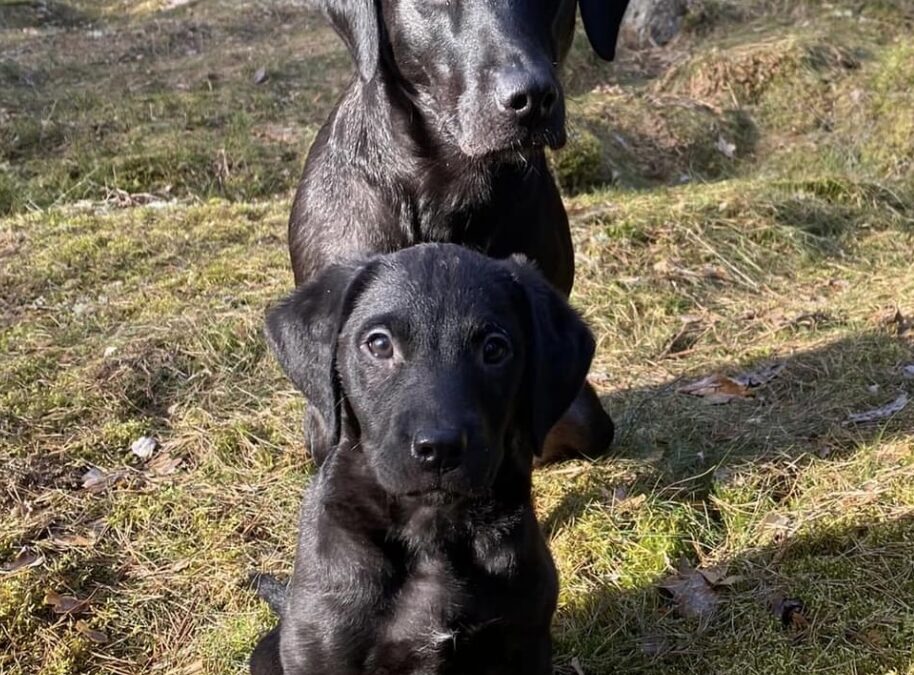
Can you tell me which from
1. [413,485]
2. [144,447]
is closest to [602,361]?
[144,447]

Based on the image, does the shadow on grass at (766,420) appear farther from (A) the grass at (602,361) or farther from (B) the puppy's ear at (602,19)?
(B) the puppy's ear at (602,19)

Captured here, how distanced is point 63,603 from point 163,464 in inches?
36.4

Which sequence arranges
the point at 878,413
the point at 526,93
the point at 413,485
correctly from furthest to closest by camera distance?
1. the point at 878,413
2. the point at 526,93
3. the point at 413,485

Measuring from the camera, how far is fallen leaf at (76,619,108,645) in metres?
3.63

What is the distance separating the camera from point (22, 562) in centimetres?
390

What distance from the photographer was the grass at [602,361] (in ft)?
A: 11.9

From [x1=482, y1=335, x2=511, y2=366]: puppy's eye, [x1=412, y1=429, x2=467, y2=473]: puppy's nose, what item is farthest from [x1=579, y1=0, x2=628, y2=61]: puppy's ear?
[x1=412, y1=429, x2=467, y2=473]: puppy's nose

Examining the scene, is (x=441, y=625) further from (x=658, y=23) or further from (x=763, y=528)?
(x=658, y=23)

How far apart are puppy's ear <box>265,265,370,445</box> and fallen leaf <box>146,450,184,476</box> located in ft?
5.65

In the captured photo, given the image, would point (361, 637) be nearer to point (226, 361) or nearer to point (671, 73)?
point (226, 361)

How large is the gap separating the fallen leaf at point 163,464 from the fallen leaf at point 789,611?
242cm

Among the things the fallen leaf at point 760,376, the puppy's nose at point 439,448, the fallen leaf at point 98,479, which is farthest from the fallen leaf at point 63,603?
the fallen leaf at point 760,376

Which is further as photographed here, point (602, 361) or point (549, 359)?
point (602, 361)

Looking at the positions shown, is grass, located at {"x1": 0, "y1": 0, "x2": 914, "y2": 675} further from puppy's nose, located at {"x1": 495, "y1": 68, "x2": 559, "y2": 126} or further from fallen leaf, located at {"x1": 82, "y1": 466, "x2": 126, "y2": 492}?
puppy's nose, located at {"x1": 495, "y1": 68, "x2": 559, "y2": 126}
